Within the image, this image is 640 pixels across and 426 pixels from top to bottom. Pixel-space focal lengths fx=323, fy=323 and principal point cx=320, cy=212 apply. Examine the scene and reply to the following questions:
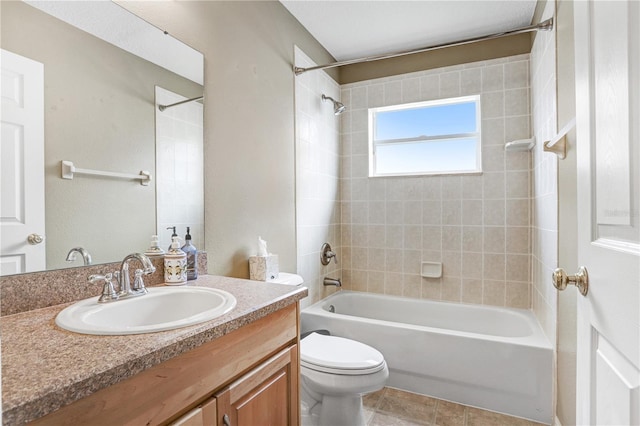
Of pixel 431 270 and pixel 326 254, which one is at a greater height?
pixel 326 254

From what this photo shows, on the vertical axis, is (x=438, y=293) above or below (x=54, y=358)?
below

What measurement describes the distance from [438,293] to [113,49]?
A: 2691mm

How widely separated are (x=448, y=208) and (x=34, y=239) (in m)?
2.61

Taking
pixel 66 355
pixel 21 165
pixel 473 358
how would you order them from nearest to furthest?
pixel 66 355
pixel 21 165
pixel 473 358

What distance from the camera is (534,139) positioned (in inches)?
90.1

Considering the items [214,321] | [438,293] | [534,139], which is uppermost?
[534,139]

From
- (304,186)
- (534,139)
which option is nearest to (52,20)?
(304,186)

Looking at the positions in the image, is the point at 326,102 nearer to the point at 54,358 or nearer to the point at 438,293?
the point at 438,293

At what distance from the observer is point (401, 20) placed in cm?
237

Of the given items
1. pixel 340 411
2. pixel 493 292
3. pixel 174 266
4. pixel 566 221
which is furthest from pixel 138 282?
pixel 493 292

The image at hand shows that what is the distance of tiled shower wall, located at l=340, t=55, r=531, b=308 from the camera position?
251 centimetres

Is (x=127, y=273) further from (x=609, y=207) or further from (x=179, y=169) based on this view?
(x=609, y=207)

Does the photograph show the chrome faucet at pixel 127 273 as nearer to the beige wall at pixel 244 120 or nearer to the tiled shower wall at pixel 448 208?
the beige wall at pixel 244 120

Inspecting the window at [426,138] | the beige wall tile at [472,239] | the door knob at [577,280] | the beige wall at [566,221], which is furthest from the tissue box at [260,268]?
the beige wall tile at [472,239]
